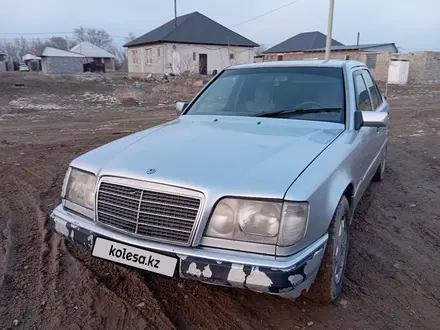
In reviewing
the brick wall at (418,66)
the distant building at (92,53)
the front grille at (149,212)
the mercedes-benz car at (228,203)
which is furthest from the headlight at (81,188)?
the distant building at (92,53)

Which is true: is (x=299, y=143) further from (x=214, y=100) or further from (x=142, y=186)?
(x=214, y=100)

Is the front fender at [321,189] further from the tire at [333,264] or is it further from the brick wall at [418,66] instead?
the brick wall at [418,66]

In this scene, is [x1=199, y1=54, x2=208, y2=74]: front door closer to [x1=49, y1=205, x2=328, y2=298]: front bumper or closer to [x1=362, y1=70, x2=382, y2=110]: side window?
[x1=362, y1=70, x2=382, y2=110]: side window

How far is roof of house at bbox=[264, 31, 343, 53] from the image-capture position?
45156 millimetres

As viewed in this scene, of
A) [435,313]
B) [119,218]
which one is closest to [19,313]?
[119,218]

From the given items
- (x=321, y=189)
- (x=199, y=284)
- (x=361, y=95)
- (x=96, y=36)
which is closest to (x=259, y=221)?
(x=321, y=189)

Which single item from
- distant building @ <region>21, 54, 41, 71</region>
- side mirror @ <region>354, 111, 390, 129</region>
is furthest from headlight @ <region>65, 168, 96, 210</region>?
distant building @ <region>21, 54, 41, 71</region>

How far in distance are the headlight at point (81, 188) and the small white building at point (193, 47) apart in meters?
33.6

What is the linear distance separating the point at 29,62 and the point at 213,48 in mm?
33151

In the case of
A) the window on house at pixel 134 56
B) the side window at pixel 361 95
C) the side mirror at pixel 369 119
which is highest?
the window on house at pixel 134 56

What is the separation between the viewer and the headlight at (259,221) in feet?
6.82

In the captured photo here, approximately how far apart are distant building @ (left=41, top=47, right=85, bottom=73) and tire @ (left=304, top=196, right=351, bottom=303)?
4715 centimetres

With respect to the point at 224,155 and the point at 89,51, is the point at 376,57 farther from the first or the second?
the point at 89,51

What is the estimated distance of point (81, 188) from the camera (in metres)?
2.61
